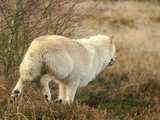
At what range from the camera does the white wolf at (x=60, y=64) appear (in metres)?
6.45

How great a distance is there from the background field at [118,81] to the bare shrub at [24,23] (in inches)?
13.6

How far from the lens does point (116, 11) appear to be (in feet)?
79.9

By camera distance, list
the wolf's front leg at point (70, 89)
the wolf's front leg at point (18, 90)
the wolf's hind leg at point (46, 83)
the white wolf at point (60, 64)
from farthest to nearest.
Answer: the wolf's front leg at point (70, 89), the wolf's hind leg at point (46, 83), the white wolf at point (60, 64), the wolf's front leg at point (18, 90)

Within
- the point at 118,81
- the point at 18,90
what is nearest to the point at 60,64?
the point at 18,90

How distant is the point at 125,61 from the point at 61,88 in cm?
646

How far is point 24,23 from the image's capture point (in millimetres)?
9281

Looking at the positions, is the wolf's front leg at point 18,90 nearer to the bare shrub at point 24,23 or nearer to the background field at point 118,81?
the background field at point 118,81

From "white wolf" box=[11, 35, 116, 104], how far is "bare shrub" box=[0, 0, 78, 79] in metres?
1.60

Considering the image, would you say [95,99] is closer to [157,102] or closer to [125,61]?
[157,102]

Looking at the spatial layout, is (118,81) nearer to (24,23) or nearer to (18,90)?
(24,23)

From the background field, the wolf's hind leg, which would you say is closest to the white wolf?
the wolf's hind leg

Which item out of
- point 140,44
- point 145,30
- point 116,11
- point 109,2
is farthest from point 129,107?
point 109,2

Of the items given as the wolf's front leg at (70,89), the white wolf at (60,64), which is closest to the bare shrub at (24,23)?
the white wolf at (60,64)

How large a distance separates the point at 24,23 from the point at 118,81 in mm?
3068
